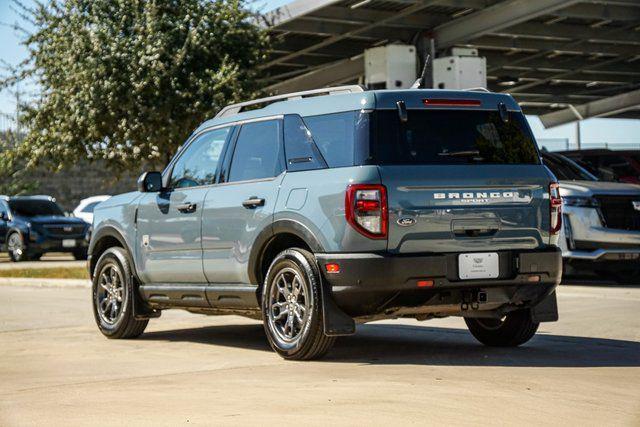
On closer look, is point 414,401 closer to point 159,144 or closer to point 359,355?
point 359,355

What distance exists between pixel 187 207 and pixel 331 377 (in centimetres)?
275

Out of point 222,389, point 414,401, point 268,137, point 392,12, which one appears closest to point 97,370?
point 222,389

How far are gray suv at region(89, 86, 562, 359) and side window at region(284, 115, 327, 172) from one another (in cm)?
1

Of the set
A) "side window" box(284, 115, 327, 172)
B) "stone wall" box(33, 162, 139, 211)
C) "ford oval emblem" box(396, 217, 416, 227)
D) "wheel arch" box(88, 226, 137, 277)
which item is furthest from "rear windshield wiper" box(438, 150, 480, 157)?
"stone wall" box(33, 162, 139, 211)

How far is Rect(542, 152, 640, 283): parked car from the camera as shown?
16.0m

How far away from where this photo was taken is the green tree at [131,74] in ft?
71.2

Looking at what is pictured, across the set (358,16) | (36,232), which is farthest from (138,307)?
(36,232)

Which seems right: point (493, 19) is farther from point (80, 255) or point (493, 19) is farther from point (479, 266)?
point (479, 266)

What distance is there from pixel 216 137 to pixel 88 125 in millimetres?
11981

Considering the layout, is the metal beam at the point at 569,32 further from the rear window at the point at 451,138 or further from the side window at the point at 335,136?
the side window at the point at 335,136

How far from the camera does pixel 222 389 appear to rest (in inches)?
301

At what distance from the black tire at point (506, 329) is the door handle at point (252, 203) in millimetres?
2092

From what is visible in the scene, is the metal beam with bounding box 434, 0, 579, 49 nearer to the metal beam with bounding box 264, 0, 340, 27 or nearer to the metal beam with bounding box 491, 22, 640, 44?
the metal beam with bounding box 491, 22, 640, 44

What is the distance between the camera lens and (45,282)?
19562 mm
